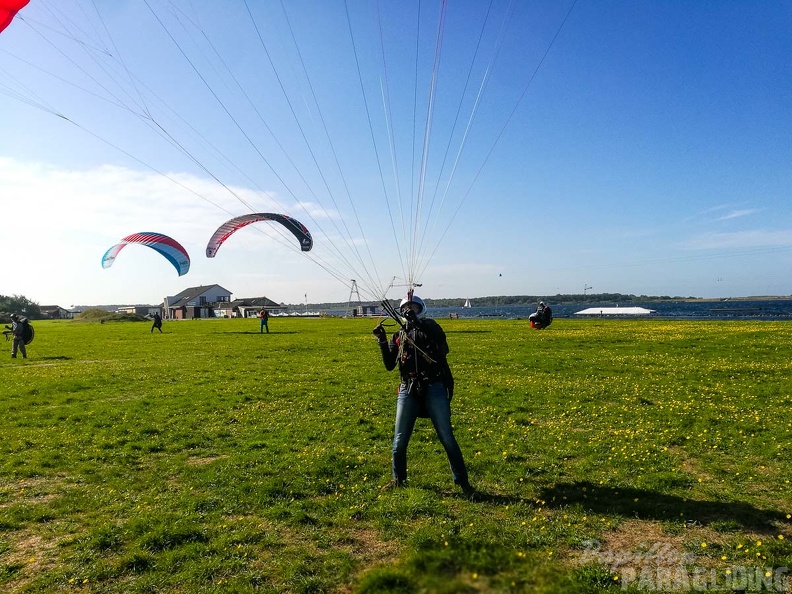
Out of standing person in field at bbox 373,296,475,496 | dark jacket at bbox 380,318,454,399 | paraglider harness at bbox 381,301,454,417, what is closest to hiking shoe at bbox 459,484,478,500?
standing person in field at bbox 373,296,475,496

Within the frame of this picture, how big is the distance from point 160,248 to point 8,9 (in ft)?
154

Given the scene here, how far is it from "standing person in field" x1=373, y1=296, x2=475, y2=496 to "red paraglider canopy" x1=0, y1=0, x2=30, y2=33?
7.83 metres

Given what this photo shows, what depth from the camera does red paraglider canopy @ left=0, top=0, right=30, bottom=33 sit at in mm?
7699

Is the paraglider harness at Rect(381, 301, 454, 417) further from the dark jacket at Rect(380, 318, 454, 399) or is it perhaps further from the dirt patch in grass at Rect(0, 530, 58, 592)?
the dirt patch in grass at Rect(0, 530, 58, 592)

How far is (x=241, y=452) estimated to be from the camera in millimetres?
9930

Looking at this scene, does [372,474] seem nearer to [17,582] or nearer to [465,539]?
[465,539]

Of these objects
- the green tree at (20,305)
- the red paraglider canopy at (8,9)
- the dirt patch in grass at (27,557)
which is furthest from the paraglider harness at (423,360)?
the green tree at (20,305)

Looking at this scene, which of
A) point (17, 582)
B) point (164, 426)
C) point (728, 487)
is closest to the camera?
point (17, 582)

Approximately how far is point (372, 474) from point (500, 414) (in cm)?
499

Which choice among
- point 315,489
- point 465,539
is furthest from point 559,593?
point 315,489

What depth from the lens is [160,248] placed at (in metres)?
50.9

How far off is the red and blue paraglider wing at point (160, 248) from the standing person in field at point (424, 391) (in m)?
48.5

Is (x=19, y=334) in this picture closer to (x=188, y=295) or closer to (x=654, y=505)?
(x=654, y=505)

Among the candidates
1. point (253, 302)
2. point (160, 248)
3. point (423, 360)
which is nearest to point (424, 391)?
point (423, 360)
